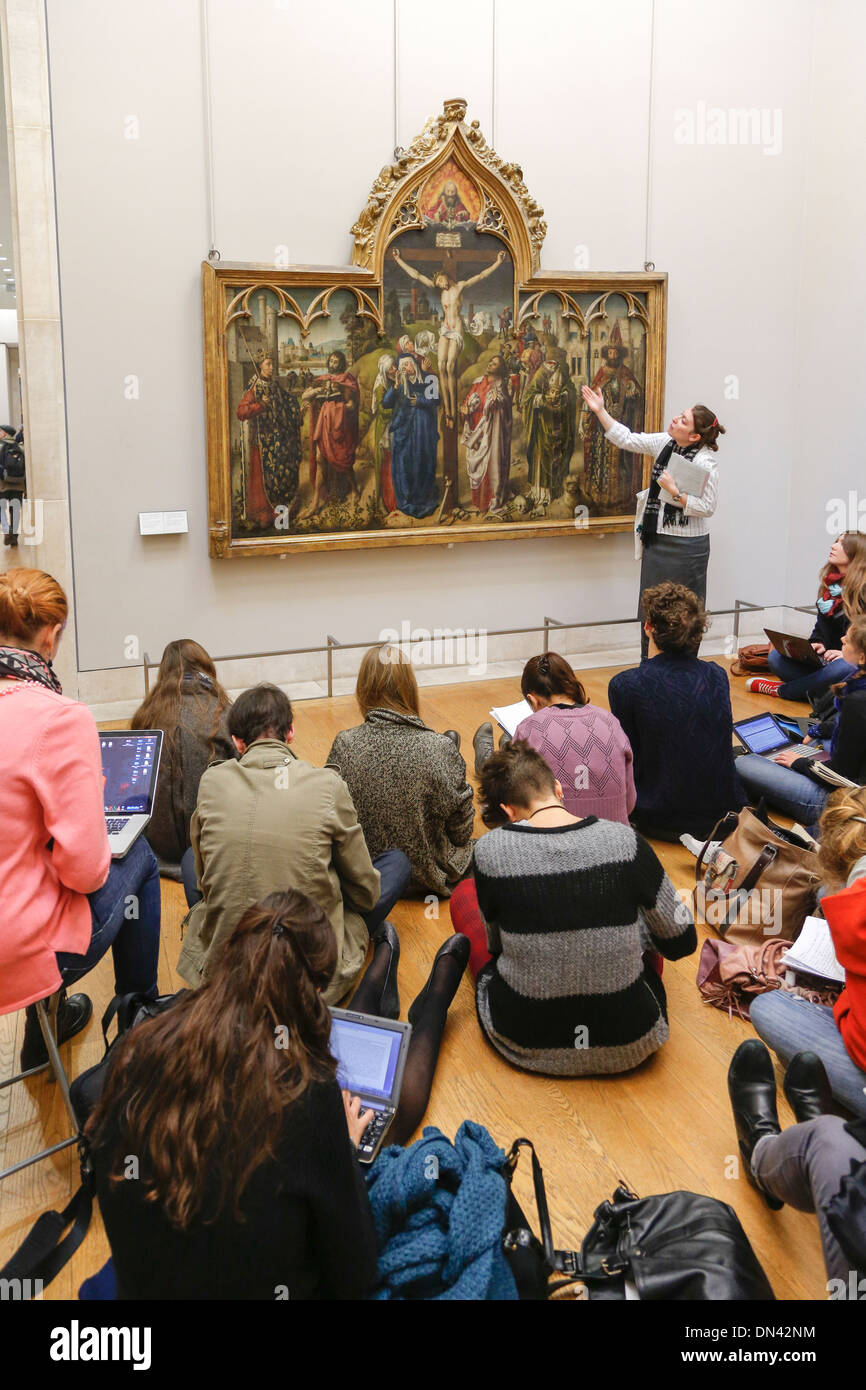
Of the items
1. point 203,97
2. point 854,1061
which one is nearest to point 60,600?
point 854,1061

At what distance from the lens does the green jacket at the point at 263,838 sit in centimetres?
448

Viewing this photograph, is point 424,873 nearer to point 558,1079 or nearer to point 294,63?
point 558,1079

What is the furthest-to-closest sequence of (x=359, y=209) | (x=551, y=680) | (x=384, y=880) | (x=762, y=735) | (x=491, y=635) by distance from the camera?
(x=491, y=635) < (x=359, y=209) < (x=762, y=735) < (x=551, y=680) < (x=384, y=880)

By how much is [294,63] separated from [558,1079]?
26.4 ft

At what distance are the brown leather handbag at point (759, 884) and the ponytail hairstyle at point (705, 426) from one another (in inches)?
201

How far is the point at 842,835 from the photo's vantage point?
152 inches

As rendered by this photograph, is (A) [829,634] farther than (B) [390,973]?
Yes

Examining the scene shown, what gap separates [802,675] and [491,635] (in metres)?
2.79

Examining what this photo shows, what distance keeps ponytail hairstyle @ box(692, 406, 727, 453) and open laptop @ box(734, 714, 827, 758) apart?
3237mm

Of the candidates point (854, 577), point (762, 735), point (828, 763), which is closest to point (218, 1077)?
point (828, 763)

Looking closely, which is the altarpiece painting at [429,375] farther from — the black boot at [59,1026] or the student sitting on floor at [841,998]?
the student sitting on floor at [841,998]

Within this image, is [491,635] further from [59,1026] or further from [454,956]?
[59,1026]
